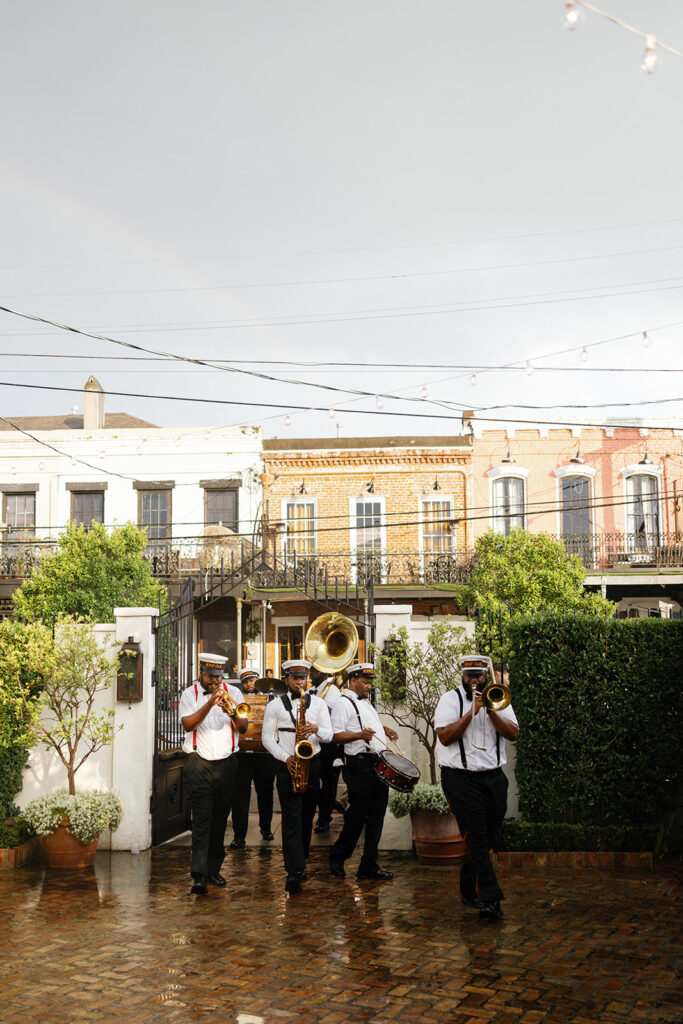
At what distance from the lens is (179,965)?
231 inches

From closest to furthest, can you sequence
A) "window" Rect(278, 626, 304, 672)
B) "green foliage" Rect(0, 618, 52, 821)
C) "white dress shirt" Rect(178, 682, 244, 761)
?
"white dress shirt" Rect(178, 682, 244, 761) < "green foliage" Rect(0, 618, 52, 821) < "window" Rect(278, 626, 304, 672)

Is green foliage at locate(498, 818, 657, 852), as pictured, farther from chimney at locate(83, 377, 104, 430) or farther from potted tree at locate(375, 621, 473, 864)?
chimney at locate(83, 377, 104, 430)

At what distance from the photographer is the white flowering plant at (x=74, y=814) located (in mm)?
8930

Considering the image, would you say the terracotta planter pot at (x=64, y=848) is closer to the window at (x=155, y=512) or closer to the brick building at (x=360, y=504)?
→ the brick building at (x=360, y=504)

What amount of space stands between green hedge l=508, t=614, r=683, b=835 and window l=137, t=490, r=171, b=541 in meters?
18.6

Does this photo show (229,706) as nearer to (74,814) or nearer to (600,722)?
(74,814)

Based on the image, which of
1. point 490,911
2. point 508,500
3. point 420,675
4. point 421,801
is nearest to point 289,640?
point 508,500

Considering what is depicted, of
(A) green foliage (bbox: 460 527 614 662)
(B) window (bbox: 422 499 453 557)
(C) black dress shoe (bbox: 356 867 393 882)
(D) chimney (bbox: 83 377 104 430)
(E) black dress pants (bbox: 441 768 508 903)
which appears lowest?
(C) black dress shoe (bbox: 356 867 393 882)

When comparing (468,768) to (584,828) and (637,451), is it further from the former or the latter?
(637,451)

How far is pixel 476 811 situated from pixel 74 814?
3987 millimetres

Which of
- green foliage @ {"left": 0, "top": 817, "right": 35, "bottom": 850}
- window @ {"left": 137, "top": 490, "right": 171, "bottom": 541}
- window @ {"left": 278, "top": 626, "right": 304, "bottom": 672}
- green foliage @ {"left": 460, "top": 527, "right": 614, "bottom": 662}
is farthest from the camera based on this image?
Answer: window @ {"left": 137, "top": 490, "right": 171, "bottom": 541}

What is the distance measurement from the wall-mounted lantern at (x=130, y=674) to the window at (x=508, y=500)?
17495 millimetres

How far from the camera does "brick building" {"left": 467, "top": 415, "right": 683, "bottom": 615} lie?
1032 inches

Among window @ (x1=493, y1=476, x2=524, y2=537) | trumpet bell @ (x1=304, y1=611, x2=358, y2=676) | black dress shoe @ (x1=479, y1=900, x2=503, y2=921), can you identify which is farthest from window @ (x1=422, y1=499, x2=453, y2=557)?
black dress shoe @ (x1=479, y1=900, x2=503, y2=921)
